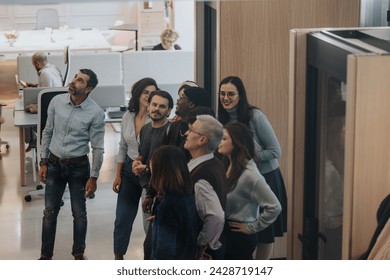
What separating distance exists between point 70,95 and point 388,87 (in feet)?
3.74

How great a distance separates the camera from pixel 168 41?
10.7ft

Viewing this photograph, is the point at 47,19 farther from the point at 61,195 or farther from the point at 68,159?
the point at 61,195

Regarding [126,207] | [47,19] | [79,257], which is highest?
[47,19]

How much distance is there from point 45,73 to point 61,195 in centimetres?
45

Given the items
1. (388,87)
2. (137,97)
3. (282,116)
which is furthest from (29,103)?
(388,87)

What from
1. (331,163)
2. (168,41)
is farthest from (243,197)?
(168,41)

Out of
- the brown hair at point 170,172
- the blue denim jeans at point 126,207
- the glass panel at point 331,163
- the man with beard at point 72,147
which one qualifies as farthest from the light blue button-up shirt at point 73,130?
the glass panel at point 331,163

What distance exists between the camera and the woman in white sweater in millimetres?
2924

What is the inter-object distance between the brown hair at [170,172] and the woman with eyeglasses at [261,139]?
21 cm

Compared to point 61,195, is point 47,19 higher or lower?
higher

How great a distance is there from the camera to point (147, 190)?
2.93 m

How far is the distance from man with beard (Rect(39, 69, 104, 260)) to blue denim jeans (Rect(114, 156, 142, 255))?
0.10 metres

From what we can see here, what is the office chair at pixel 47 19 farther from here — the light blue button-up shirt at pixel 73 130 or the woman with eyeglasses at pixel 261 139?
the woman with eyeglasses at pixel 261 139

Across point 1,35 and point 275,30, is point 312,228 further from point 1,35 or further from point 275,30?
point 1,35
